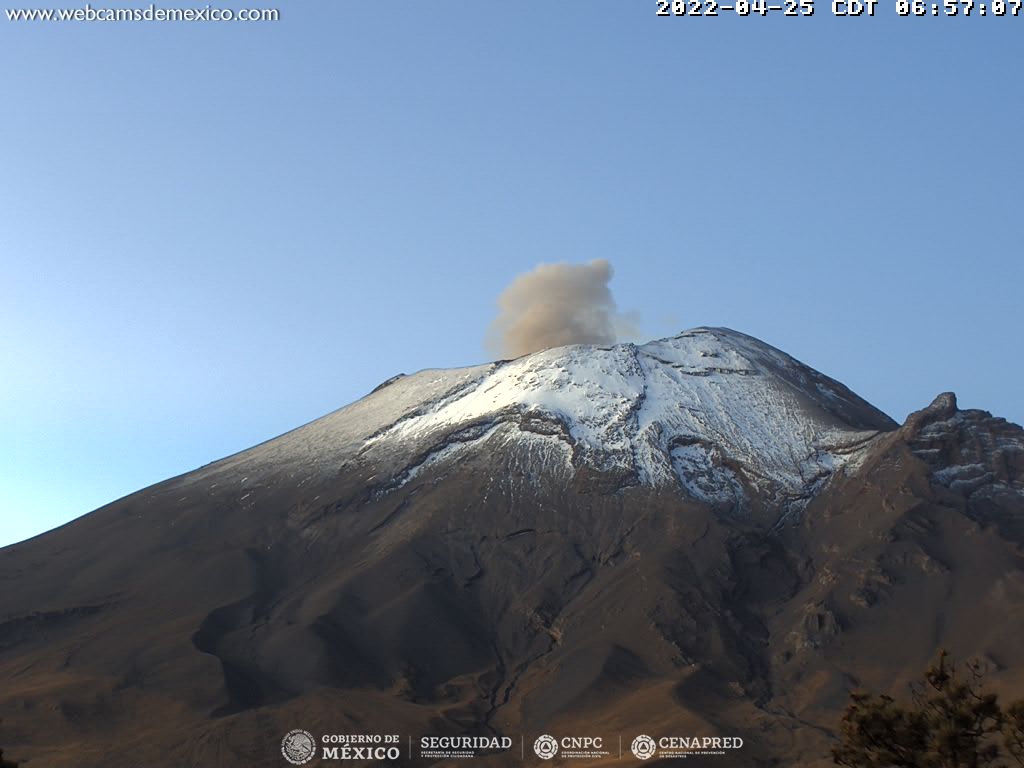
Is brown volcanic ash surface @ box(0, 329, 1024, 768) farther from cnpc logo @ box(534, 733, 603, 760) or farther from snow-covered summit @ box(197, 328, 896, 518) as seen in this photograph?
cnpc logo @ box(534, 733, 603, 760)

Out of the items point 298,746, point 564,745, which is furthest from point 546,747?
point 298,746

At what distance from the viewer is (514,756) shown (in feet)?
345

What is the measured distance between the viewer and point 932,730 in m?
28.5

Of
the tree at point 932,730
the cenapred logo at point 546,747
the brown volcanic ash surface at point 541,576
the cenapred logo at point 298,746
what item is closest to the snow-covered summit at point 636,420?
the brown volcanic ash surface at point 541,576

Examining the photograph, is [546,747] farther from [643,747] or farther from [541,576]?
[541,576]

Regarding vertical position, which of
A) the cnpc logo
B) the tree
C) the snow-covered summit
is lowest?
the cnpc logo

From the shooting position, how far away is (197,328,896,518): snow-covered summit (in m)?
149

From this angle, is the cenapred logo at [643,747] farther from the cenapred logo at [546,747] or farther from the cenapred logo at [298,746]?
the cenapred logo at [298,746]

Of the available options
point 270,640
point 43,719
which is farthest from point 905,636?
point 43,719

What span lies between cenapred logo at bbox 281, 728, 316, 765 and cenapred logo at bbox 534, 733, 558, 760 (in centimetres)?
1772

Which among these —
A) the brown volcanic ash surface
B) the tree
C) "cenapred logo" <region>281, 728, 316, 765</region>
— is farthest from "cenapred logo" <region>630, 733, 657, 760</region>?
the tree

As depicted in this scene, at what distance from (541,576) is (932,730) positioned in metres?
107

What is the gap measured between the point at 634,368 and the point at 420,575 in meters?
47.3

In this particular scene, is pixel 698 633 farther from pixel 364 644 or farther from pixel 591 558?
pixel 364 644
